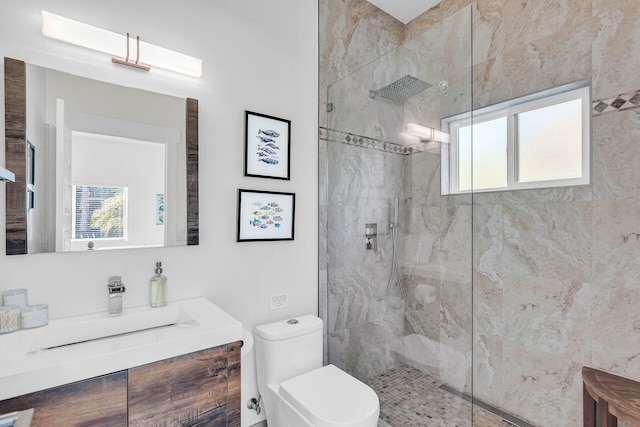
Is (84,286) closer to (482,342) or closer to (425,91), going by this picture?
(425,91)

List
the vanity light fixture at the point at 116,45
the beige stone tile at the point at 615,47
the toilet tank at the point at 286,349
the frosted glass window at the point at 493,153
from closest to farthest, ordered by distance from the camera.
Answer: the vanity light fixture at the point at 116,45 < the beige stone tile at the point at 615,47 < the toilet tank at the point at 286,349 < the frosted glass window at the point at 493,153

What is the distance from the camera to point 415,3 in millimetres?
2473

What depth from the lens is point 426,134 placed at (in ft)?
5.69

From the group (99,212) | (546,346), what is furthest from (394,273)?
(99,212)

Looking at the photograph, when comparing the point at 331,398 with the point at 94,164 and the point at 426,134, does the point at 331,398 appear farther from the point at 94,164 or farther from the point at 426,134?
the point at 94,164

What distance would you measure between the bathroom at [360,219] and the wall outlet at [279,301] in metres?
0.03

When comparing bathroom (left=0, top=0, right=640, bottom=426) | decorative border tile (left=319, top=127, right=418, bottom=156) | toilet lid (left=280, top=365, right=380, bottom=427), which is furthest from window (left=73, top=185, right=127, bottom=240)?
decorative border tile (left=319, top=127, right=418, bottom=156)

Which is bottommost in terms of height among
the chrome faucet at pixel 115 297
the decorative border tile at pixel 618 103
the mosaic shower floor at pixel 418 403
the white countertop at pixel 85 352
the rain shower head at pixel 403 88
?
the mosaic shower floor at pixel 418 403

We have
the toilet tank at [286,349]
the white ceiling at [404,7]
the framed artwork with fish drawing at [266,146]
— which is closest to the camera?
the toilet tank at [286,349]

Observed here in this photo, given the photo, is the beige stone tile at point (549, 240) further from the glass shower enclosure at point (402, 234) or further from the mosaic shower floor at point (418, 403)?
the mosaic shower floor at point (418, 403)

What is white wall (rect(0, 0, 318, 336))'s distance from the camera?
1353 millimetres

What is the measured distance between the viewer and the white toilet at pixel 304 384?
4.72 feet

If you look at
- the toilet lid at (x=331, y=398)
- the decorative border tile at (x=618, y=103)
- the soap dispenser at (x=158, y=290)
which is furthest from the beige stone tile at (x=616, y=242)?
the soap dispenser at (x=158, y=290)

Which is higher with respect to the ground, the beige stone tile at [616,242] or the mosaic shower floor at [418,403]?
the beige stone tile at [616,242]
